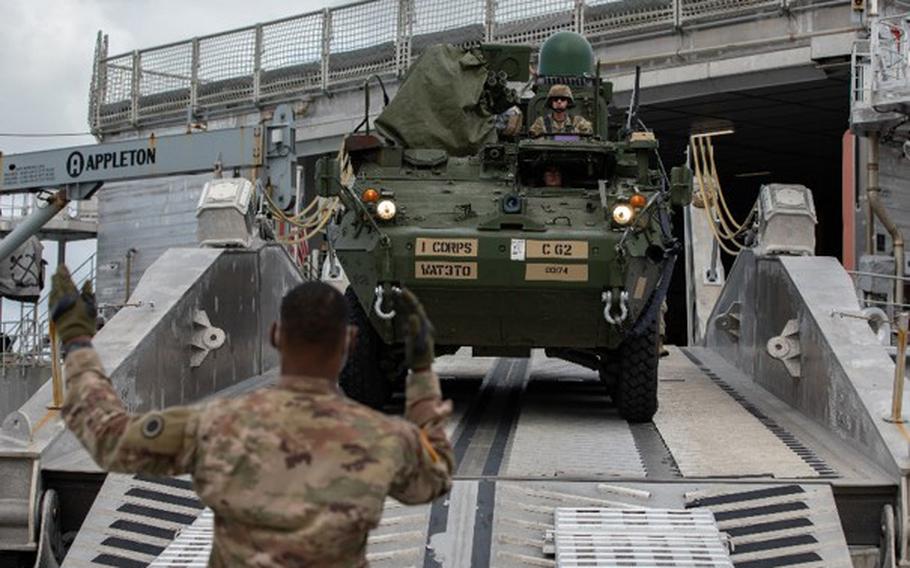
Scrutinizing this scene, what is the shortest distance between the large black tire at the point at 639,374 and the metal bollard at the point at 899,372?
1.72 m

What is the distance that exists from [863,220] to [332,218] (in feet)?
29.6

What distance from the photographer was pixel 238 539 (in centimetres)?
258

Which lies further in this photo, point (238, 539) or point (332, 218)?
point (332, 218)

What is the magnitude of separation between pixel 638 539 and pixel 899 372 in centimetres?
151

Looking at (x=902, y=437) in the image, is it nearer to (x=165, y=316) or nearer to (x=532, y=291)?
(x=532, y=291)

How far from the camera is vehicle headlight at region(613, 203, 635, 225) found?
6.98m

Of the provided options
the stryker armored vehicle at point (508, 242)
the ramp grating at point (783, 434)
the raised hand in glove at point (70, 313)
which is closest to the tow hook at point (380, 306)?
the stryker armored vehicle at point (508, 242)

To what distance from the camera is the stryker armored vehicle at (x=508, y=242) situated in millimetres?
6852

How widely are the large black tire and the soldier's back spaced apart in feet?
16.0

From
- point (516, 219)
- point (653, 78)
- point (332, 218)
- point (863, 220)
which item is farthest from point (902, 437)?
point (653, 78)

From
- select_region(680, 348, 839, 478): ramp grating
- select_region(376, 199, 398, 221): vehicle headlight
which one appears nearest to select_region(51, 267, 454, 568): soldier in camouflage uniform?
select_region(680, 348, 839, 478): ramp grating

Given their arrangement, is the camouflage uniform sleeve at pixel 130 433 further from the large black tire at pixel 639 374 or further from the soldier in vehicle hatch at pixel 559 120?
the soldier in vehicle hatch at pixel 559 120

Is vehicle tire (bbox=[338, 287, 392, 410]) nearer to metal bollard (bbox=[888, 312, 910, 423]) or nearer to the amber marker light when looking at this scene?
the amber marker light

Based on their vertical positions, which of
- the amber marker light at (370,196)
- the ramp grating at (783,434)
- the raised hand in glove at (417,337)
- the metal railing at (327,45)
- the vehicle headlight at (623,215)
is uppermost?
the metal railing at (327,45)
